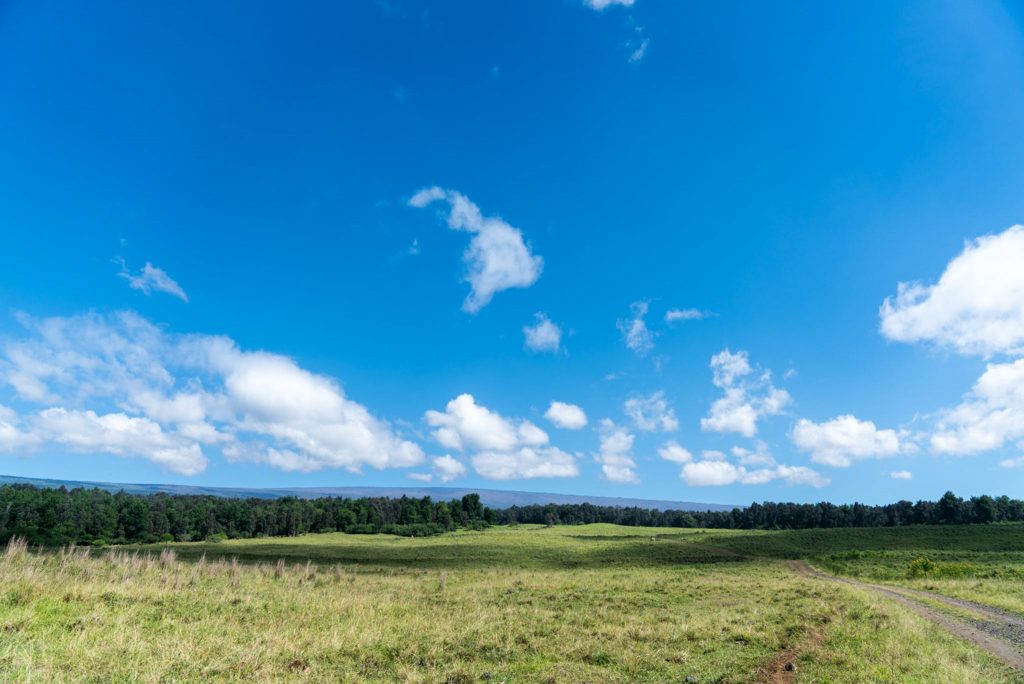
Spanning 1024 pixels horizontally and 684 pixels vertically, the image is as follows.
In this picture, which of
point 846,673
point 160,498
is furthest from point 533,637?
point 160,498

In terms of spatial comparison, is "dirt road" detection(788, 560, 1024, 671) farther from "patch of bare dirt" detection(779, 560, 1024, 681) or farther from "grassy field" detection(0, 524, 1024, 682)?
"grassy field" detection(0, 524, 1024, 682)

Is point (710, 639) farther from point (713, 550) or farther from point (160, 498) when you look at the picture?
point (160, 498)

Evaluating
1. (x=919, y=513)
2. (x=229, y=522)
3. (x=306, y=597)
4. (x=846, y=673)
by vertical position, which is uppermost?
(x=846, y=673)

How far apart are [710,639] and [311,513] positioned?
149790mm

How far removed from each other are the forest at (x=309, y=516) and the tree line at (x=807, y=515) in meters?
0.24

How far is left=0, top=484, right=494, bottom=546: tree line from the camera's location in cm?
10794

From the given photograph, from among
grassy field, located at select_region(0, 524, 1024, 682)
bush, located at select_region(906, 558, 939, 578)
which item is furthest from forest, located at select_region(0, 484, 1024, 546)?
bush, located at select_region(906, 558, 939, 578)

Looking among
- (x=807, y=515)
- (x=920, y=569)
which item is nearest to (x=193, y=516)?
(x=920, y=569)

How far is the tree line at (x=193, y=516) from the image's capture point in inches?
4250

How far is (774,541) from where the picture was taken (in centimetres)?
8300

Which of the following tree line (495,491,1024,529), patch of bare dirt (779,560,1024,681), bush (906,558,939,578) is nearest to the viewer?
patch of bare dirt (779,560,1024,681)

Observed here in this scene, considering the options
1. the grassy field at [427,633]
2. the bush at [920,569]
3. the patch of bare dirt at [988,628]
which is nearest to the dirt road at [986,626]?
the patch of bare dirt at [988,628]

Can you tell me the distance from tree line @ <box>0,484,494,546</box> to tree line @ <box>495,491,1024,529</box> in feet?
116

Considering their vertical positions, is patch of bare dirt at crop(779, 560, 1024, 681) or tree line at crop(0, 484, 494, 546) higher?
patch of bare dirt at crop(779, 560, 1024, 681)
